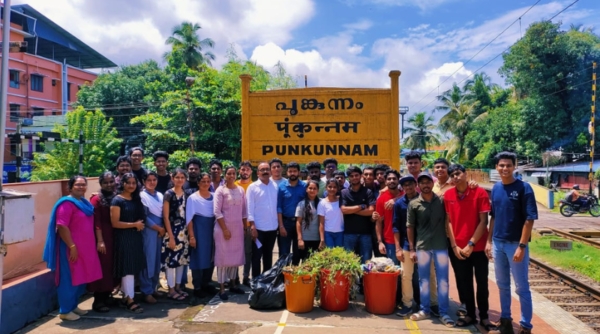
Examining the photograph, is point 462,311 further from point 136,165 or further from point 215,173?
point 136,165

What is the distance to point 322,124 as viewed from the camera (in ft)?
25.2

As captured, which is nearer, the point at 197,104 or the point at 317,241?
the point at 317,241

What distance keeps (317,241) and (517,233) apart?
7.95 feet

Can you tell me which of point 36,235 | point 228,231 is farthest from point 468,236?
point 36,235

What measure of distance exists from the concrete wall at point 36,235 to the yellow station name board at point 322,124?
3.31 meters

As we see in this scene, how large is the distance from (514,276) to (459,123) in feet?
119

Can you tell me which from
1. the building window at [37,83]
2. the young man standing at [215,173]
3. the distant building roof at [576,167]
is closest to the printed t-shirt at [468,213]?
the young man standing at [215,173]

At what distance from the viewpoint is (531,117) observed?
2755 cm

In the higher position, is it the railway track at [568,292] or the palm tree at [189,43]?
the palm tree at [189,43]

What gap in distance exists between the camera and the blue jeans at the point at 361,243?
5.34 meters

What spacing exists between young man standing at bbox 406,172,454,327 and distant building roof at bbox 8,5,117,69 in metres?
39.0

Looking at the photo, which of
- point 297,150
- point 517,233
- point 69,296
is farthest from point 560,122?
point 69,296

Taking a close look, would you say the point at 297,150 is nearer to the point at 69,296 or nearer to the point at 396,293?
the point at 396,293

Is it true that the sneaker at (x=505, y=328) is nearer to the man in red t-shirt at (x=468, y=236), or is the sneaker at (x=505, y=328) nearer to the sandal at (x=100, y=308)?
the man in red t-shirt at (x=468, y=236)
